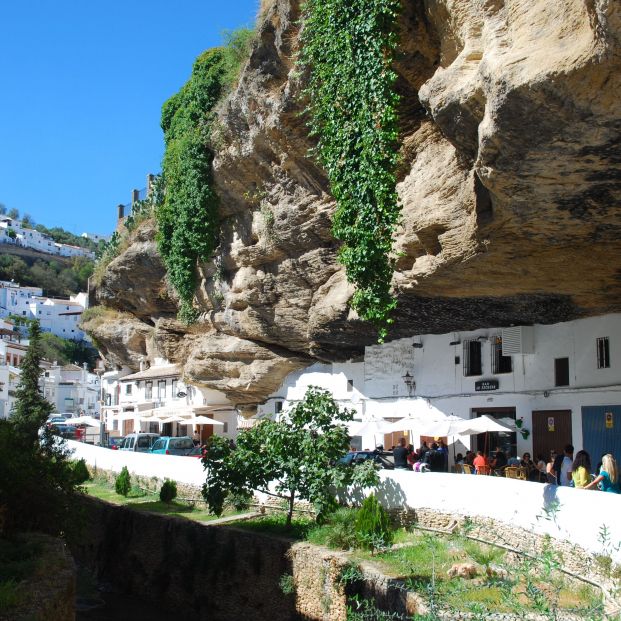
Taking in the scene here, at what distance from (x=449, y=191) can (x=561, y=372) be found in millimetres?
7151

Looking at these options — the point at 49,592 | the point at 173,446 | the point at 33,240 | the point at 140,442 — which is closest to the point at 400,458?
the point at 49,592

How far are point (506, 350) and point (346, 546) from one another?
24.7 ft

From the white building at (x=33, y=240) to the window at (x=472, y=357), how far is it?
137 metres

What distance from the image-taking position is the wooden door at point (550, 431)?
17734 mm

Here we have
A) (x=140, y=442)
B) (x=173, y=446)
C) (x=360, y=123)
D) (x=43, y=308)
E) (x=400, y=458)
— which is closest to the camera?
(x=360, y=123)

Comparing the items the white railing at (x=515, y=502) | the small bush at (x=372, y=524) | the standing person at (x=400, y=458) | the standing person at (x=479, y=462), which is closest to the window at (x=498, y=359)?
the standing person at (x=479, y=462)

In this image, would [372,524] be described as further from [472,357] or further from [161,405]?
[161,405]

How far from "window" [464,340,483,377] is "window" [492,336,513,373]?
59 centimetres

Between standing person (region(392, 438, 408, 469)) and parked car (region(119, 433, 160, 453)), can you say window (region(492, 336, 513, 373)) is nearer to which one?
standing person (region(392, 438, 408, 469))

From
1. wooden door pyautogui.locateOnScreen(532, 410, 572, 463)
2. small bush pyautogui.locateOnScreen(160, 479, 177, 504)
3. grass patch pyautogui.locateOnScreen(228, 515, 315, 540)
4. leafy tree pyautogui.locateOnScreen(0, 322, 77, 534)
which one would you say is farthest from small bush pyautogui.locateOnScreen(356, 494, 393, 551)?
small bush pyautogui.locateOnScreen(160, 479, 177, 504)

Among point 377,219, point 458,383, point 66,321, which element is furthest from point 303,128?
point 66,321

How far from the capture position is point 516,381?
19219mm

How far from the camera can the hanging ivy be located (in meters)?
22.6

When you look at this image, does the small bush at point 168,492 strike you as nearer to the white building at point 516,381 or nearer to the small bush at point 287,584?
the white building at point 516,381
